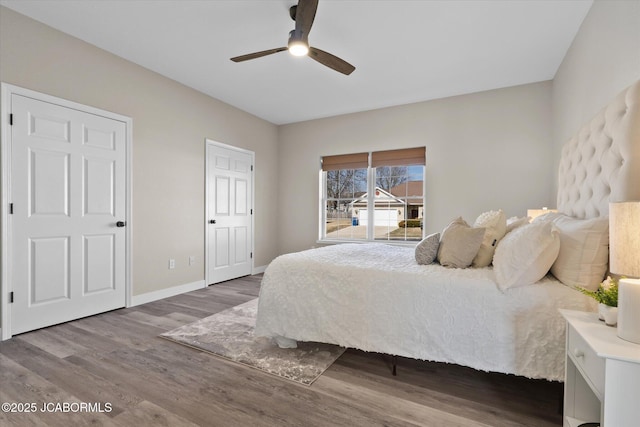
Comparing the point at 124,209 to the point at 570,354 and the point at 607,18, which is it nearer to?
the point at 570,354

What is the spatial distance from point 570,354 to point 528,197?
9.87 ft

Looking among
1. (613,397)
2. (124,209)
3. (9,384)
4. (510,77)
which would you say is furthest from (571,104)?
(9,384)

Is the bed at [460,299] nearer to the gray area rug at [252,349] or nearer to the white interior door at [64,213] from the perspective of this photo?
the gray area rug at [252,349]

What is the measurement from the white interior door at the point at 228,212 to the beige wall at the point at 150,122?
16 cm

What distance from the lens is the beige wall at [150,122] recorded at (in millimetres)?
2586

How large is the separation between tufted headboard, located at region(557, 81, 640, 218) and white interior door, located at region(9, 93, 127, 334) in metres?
4.12

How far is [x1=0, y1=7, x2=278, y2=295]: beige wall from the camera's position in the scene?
2586 millimetres

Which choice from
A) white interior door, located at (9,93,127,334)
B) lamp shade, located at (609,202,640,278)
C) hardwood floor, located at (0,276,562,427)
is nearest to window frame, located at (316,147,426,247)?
hardwood floor, located at (0,276,562,427)

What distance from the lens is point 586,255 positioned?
1543mm

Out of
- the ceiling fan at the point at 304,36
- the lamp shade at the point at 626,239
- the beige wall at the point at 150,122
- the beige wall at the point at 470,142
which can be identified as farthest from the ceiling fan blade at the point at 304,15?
the beige wall at the point at 470,142

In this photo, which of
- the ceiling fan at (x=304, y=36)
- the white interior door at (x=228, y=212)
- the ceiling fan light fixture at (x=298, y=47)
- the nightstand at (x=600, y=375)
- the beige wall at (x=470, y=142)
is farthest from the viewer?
the white interior door at (x=228, y=212)

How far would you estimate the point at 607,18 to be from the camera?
199 cm

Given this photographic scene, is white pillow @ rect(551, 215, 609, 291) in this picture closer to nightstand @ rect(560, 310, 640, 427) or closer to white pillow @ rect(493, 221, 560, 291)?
white pillow @ rect(493, 221, 560, 291)

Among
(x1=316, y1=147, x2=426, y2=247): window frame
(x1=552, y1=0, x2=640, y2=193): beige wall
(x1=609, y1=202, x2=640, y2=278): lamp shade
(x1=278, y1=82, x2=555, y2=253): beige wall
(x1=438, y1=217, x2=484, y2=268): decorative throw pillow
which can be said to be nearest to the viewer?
(x1=609, y1=202, x2=640, y2=278): lamp shade
